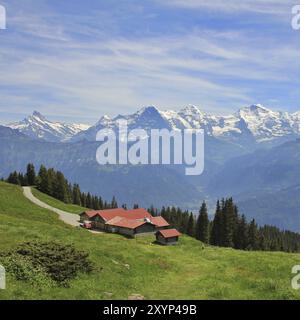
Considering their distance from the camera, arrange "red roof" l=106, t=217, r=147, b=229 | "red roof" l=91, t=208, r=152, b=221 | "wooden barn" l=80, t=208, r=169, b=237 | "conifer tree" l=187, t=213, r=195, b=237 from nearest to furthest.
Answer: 1. "red roof" l=106, t=217, r=147, b=229
2. "wooden barn" l=80, t=208, r=169, b=237
3. "red roof" l=91, t=208, r=152, b=221
4. "conifer tree" l=187, t=213, r=195, b=237

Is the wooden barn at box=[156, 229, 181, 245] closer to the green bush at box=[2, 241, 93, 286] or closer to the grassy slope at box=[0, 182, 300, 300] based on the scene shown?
the grassy slope at box=[0, 182, 300, 300]

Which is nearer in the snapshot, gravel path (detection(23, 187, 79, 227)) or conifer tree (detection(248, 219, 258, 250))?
gravel path (detection(23, 187, 79, 227))

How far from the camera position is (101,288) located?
112ft

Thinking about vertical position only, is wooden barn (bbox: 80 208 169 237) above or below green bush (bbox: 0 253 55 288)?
below

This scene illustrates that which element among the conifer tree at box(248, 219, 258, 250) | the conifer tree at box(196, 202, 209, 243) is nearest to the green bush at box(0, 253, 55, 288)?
the conifer tree at box(196, 202, 209, 243)

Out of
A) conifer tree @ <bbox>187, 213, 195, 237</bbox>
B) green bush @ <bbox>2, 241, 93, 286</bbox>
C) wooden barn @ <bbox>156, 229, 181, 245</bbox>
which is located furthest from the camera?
conifer tree @ <bbox>187, 213, 195, 237</bbox>

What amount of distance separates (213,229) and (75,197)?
6319cm

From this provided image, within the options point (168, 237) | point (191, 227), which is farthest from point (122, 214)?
point (191, 227)

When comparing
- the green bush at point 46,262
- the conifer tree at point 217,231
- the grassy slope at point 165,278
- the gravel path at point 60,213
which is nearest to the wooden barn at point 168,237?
the gravel path at point 60,213

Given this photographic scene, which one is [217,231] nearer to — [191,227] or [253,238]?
[191,227]

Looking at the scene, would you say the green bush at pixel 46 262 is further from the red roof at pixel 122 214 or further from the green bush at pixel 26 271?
the red roof at pixel 122 214

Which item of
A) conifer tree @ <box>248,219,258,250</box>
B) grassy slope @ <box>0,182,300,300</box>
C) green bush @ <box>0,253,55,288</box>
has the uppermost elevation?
green bush @ <box>0,253,55,288</box>

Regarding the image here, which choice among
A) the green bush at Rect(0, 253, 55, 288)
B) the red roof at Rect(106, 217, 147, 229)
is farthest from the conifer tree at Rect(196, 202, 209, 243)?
the green bush at Rect(0, 253, 55, 288)
